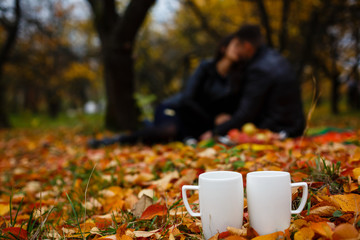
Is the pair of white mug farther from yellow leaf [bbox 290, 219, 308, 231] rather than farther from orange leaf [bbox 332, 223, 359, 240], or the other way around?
orange leaf [bbox 332, 223, 359, 240]

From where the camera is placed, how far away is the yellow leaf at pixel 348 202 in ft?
3.04

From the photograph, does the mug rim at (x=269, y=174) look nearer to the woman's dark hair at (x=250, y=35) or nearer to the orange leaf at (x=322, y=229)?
the orange leaf at (x=322, y=229)

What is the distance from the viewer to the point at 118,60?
4262 mm

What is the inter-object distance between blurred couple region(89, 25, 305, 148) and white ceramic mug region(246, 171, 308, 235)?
82.6 inches

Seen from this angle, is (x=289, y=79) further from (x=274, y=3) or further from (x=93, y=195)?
(x=274, y=3)

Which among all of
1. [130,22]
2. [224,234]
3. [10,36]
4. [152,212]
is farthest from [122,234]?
[10,36]

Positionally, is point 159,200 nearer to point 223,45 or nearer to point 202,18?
point 223,45

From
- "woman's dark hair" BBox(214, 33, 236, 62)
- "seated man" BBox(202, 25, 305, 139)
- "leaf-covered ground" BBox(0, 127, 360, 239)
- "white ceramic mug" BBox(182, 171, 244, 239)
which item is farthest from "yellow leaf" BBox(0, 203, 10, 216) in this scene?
"woman's dark hair" BBox(214, 33, 236, 62)

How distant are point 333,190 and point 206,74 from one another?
2.48 meters

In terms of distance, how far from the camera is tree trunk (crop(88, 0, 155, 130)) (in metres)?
4.06

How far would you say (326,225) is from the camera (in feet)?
2.61

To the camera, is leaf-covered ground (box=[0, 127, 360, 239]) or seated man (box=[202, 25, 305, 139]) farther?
seated man (box=[202, 25, 305, 139])

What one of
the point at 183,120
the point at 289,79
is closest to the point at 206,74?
the point at 183,120

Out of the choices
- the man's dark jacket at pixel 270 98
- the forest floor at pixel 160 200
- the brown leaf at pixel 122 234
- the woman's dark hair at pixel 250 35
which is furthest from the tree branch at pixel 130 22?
the brown leaf at pixel 122 234
